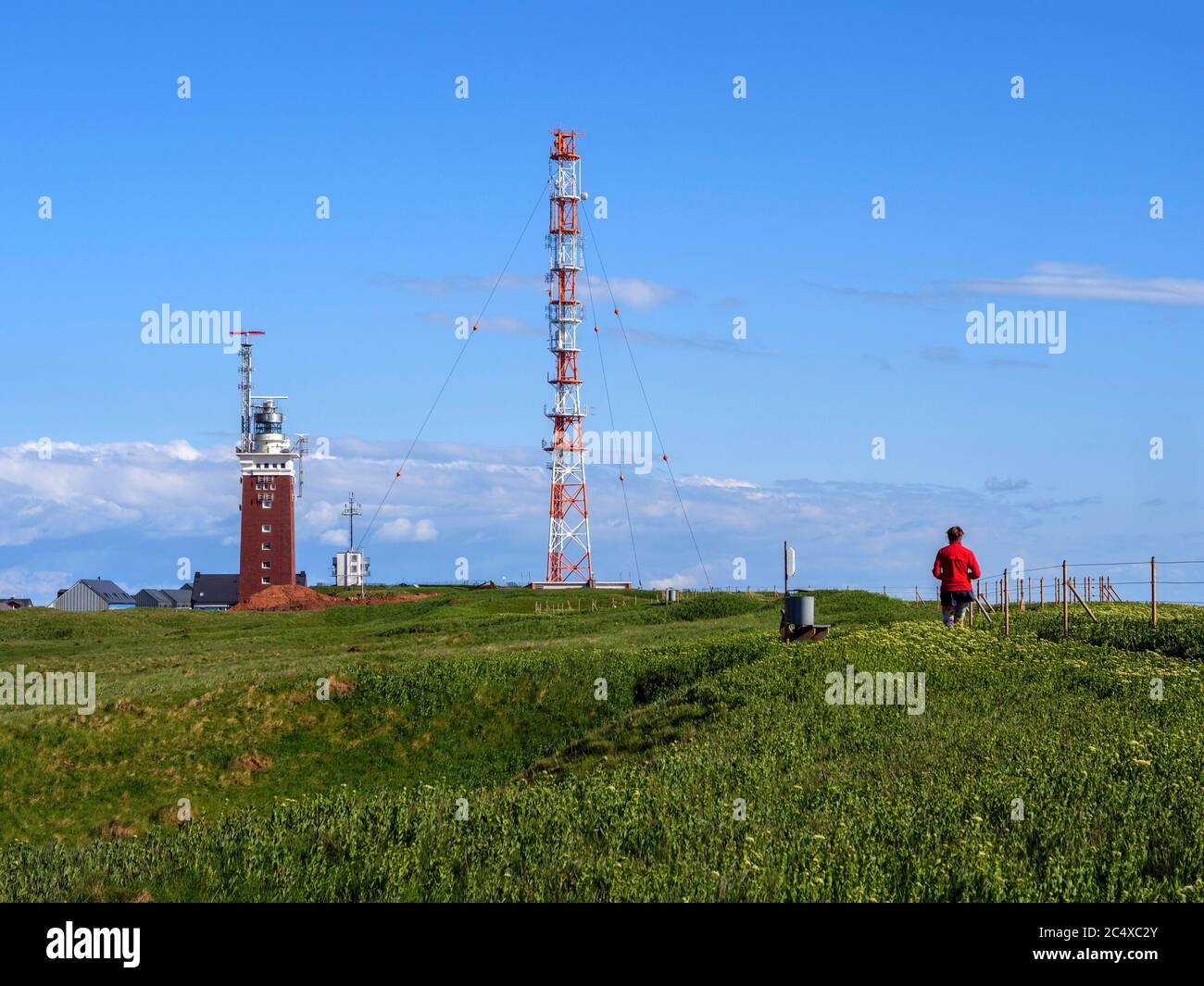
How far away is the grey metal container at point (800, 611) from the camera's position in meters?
37.0

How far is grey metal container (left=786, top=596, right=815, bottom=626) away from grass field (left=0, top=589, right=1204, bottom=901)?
1386 mm

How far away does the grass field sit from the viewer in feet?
45.0

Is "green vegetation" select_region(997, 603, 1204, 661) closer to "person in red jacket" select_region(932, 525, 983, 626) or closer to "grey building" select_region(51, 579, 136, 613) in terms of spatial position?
"person in red jacket" select_region(932, 525, 983, 626)

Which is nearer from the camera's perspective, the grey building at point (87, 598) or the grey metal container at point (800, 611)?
the grey metal container at point (800, 611)

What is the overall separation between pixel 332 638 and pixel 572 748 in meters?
42.7

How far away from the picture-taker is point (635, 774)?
20.6 m

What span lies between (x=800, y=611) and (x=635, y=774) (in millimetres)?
17284

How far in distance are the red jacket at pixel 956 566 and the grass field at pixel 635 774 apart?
5.64ft
